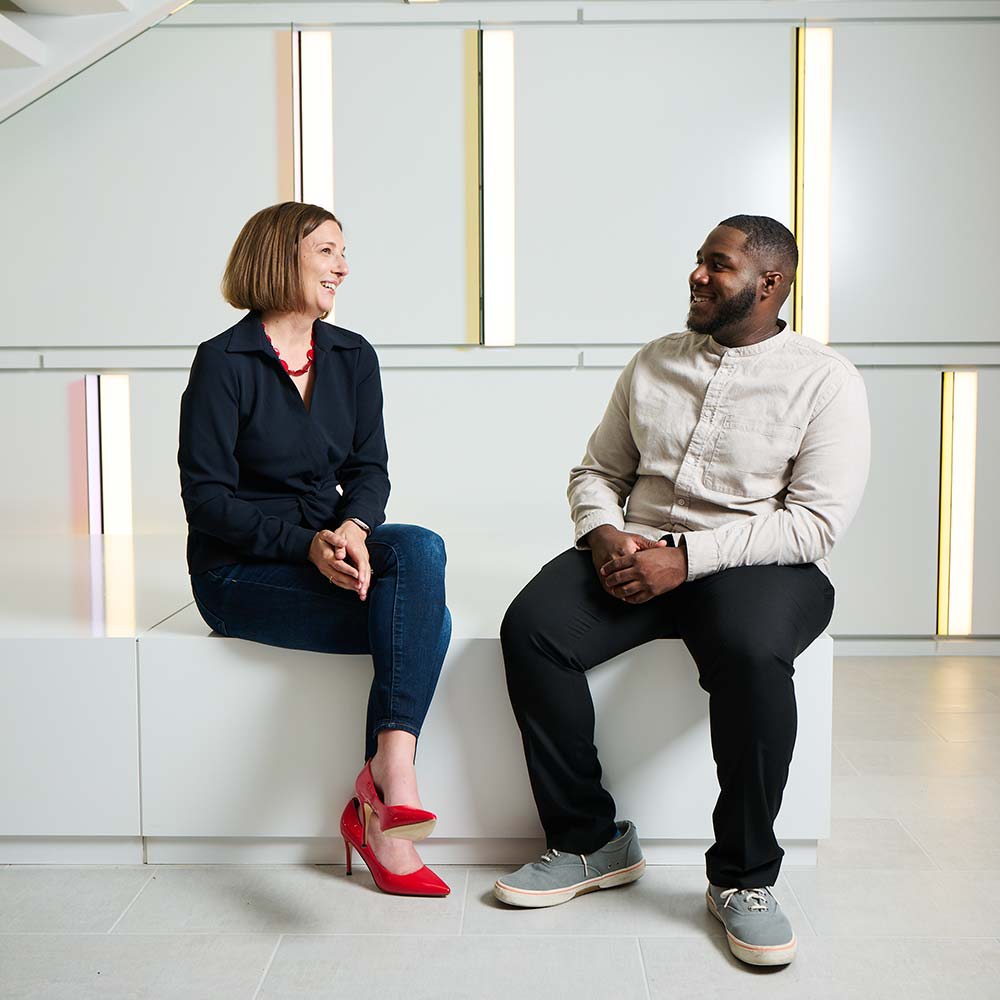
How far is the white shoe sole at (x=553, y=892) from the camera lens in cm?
192

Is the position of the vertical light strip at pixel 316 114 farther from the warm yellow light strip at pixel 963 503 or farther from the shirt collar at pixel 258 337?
the warm yellow light strip at pixel 963 503

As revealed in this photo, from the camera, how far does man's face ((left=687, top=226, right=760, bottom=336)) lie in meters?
2.09

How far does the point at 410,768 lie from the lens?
74.8 inches

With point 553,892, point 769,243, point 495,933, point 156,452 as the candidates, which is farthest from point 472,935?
point 156,452

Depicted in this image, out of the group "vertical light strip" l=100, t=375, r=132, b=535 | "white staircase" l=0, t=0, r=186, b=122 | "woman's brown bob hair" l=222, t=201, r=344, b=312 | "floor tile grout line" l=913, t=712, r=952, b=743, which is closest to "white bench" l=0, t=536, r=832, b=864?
"woman's brown bob hair" l=222, t=201, r=344, b=312

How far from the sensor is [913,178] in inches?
146

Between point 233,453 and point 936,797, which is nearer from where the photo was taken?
point 233,453

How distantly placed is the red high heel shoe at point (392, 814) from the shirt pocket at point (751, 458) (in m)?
0.75

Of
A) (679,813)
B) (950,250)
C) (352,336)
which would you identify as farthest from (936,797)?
(950,250)

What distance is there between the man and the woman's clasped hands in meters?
0.27

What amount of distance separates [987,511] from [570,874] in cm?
244

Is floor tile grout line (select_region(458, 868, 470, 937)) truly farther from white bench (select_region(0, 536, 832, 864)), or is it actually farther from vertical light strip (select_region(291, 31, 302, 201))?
vertical light strip (select_region(291, 31, 302, 201))

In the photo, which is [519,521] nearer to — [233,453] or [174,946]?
[233,453]

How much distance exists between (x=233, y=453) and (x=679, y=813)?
1.01m
